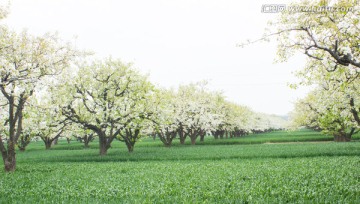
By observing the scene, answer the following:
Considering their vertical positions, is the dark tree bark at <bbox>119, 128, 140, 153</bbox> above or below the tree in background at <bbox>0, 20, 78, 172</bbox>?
below

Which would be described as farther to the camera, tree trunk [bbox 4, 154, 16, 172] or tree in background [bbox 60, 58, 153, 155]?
tree in background [bbox 60, 58, 153, 155]

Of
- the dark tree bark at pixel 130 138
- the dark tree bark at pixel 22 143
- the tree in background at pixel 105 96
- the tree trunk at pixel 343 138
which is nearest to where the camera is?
the tree in background at pixel 105 96

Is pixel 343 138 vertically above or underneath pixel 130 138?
underneath

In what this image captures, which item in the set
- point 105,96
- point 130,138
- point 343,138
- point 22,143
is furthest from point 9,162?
point 343,138

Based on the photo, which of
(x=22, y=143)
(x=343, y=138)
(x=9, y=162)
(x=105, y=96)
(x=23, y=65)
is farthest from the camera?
(x=22, y=143)

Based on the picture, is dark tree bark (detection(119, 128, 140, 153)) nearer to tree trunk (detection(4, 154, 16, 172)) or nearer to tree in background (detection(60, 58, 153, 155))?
tree in background (detection(60, 58, 153, 155))

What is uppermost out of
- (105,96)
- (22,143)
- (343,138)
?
(105,96)

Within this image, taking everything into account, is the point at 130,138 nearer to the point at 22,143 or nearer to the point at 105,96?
the point at 105,96

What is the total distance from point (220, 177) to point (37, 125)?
27.1m

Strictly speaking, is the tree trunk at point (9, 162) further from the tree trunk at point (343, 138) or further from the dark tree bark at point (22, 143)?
the tree trunk at point (343, 138)

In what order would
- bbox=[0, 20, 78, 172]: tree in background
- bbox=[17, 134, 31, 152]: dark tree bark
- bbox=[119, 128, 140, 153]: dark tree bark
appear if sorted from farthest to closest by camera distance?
bbox=[17, 134, 31, 152]: dark tree bark, bbox=[119, 128, 140, 153]: dark tree bark, bbox=[0, 20, 78, 172]: tree in background

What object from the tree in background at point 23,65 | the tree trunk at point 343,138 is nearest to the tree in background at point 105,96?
the tree in background at point 23,65

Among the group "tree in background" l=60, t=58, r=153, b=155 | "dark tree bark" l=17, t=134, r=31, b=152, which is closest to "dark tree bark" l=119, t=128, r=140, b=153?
"tree in background" l=60, t=58, r=153, b=155

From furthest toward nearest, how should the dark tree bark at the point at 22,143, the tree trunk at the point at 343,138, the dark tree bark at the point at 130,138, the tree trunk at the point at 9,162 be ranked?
1. the dark tree bark at the point at 22,143
2. the tree trunk at the point at 343,138
3. the dark tree bark at the point at 130,138
4. the tree trunk at the point at 9,162
